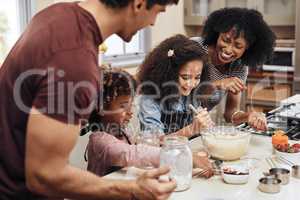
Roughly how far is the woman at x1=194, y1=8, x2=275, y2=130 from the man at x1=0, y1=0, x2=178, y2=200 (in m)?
1.21

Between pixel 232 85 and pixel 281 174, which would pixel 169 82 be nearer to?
pixel 232 85

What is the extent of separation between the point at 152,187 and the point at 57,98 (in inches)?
11.8

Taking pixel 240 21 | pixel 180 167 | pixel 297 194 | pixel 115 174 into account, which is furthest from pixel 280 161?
pixel 240 21

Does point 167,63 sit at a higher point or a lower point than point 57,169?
higher

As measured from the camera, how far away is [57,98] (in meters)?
0.85

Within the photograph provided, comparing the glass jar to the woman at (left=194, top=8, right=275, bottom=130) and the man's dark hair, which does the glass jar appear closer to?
the man's dark hair

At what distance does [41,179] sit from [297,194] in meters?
0.78

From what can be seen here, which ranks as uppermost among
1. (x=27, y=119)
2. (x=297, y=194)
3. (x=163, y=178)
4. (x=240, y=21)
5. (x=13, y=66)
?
(x=240, y=21)

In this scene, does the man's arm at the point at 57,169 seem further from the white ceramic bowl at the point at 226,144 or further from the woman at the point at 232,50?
the woman at the point at 232,50

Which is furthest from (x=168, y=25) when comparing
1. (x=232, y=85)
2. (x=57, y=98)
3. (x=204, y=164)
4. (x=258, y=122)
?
(x=57, y=98)


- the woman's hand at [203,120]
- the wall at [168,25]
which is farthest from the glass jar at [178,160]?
the wall at [168,25]

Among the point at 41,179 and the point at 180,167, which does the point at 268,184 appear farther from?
the point at 41,179

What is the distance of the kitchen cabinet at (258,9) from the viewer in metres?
3.54

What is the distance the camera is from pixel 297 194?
1244mm
